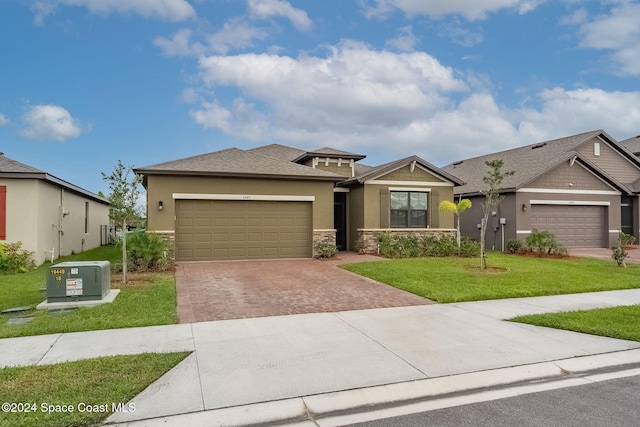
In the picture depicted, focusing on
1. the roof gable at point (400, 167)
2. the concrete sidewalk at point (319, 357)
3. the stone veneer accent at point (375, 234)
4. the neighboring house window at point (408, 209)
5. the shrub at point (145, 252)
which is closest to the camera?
the concrete sidewalk at point (319, 357)

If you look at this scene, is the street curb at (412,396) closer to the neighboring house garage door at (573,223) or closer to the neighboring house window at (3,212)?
the neighboring house window at (3,212)

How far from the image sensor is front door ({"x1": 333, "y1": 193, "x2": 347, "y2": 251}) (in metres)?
19.2

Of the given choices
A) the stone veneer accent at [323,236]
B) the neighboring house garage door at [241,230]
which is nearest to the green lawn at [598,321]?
the stone veneer accent at [323,236]

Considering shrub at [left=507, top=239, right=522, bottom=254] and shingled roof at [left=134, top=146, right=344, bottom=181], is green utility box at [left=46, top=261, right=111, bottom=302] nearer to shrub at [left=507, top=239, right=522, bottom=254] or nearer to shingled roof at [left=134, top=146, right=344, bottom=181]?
shingled roof at [left=134, top=146, right=344, bottom=181]

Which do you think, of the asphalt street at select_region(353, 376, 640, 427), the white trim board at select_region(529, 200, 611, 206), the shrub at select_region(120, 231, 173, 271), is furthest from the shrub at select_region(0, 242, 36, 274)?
the white trim board at select_region(529, 200, 611, 206)

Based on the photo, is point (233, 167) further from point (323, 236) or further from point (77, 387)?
point (77, 387)

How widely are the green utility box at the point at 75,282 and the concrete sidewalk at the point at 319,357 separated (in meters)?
2.03

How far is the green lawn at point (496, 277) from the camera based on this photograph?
8.91m

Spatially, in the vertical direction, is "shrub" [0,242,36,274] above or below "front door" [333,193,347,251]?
below

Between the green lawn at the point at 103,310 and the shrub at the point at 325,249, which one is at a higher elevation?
the shrub at the point at 325,249

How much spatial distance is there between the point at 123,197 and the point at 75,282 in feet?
10.9

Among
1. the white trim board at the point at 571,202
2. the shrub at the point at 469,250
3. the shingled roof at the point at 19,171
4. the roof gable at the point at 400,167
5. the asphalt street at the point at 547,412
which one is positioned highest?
the roof gable at the point at 400,167

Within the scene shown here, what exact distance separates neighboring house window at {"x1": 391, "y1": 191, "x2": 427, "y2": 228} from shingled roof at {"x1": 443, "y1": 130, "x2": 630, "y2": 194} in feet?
15.2

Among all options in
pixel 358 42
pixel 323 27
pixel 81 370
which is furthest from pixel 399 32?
pixel 81 370
